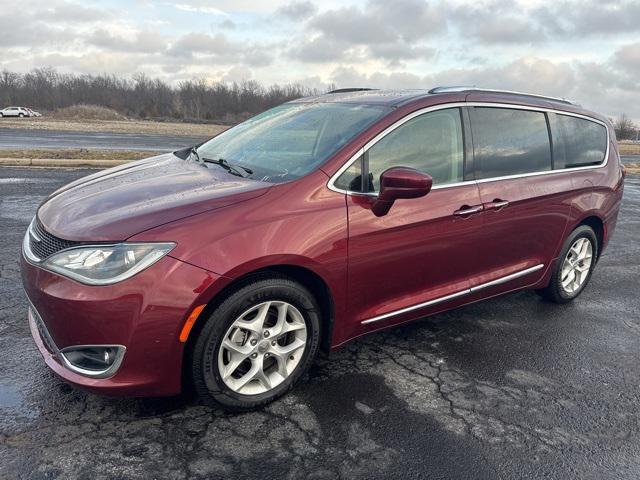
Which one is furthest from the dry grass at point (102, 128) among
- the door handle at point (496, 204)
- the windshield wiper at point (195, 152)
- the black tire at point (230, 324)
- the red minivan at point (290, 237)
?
the black tire at point (230, 324)

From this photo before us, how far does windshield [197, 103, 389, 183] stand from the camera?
121 inches

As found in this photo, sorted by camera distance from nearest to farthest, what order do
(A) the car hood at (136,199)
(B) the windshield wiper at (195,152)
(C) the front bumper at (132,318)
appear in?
(C) the front bumper at (132,318)
(A) the car hood at (136,199)
(B) the windshield wiper at (195,152)

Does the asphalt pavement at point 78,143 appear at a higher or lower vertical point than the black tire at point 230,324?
higher

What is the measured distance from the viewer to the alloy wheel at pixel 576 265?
4523mm

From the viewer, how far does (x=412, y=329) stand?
394 centimetres

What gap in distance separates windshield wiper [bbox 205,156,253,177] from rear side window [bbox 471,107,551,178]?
158cm

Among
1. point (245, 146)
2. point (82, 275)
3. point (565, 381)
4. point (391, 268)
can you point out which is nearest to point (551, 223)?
point (565, 381)

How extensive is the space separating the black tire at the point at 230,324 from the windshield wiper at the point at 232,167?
2.55ft

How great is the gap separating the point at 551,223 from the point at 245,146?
248 centimetres

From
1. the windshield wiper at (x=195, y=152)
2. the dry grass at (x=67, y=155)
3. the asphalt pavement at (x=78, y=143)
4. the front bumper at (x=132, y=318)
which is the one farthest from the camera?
the asphalt pavement at (x=78, y=143)

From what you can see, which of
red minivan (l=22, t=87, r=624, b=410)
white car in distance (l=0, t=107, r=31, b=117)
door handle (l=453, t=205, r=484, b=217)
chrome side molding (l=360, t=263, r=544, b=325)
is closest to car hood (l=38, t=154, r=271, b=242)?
red minivan (l=22, t=87, r=624, b=410)

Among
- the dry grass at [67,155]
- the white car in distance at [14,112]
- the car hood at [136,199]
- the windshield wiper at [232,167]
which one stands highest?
the white car in distance at [14,112]

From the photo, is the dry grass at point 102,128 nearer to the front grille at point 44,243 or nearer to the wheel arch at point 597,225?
the wheel arch at point 597,225

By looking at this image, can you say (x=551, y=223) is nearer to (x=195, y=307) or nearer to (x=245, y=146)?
(x=245, y=146)
